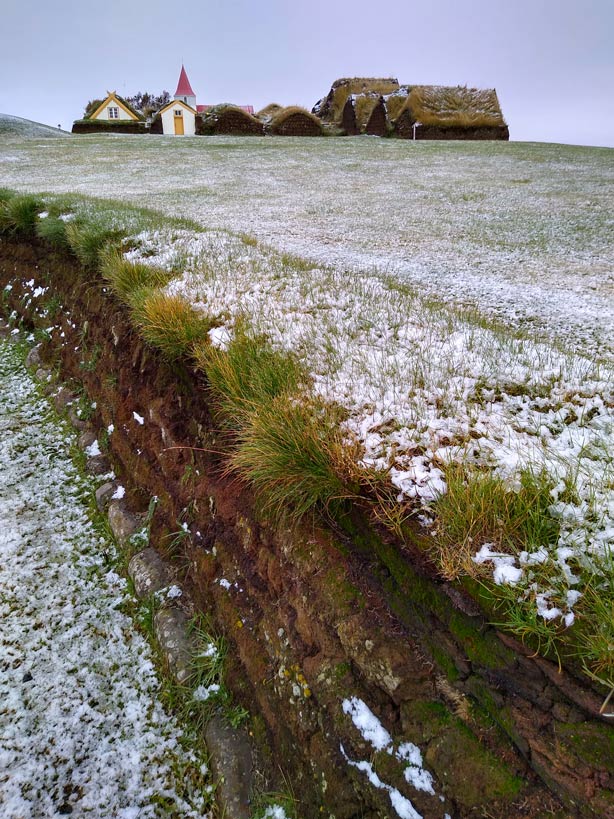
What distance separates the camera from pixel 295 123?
31953mm

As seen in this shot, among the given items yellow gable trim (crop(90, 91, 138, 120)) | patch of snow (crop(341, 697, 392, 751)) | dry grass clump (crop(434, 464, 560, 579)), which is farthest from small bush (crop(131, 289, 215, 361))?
yellow gable trim (crop(90, 91, 138, 120))

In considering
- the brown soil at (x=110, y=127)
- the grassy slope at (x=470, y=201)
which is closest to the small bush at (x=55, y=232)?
the grassy slope at (x=470, y=201)

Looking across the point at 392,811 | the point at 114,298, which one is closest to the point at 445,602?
the point at 392,811

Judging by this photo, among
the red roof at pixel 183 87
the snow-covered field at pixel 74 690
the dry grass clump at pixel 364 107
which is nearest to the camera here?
the snow-covered field at pixel 74 690

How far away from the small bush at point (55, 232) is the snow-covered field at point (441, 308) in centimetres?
148

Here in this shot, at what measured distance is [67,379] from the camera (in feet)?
17.5

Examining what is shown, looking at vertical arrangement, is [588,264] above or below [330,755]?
above

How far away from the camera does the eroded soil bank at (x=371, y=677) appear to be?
1543 mm

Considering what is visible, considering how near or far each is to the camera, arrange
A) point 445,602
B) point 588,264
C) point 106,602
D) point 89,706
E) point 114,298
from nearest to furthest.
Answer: point 445,602
point 89,706
point 106,602
point 114,298
point 588,264

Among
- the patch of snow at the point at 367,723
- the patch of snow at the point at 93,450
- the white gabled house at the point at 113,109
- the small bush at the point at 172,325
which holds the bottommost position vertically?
the patch of snow at the point at 93,450

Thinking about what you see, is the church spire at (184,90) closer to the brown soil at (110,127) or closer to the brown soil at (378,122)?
Result: the brown soil at (110,127)

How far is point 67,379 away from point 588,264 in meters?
7.12

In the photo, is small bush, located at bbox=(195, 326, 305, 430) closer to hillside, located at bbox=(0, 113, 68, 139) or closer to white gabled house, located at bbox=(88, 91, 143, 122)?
hillside, located at bbox=(0, 113, 68, 139)

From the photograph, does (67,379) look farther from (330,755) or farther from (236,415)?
(330,755)
